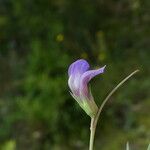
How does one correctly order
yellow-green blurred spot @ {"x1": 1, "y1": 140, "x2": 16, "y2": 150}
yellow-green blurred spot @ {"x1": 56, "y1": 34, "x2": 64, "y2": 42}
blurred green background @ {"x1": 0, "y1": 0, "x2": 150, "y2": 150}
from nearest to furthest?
yellow-green blurred spot @ {"x1": 1, "y1": 140, "x2": 16, "y2": 150}, blurred green background @ {"x1": 0, "y1": 0, "x2": 150, "y2": 150}, yellow-green blurred spot @ {"x1": 56, "y1": 34, "x2": 64, "y2": 42}

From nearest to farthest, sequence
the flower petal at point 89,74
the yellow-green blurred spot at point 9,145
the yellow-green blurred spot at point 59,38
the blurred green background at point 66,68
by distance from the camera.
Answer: the flower petal at point 89,74
the yellow-green blurred spot at point 9,145
the blurred green background at point 66,68
the yellow-green blurred spot at point 59,38

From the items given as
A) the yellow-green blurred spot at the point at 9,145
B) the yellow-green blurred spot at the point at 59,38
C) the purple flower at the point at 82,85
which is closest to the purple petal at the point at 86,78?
the purple flower at the point at 82,85

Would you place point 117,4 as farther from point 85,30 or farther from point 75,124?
point 75,124

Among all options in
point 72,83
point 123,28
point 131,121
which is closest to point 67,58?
point 131,121

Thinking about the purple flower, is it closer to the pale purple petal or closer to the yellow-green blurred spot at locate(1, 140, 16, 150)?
the pale purple petal

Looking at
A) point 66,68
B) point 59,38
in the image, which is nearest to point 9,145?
point 66,68

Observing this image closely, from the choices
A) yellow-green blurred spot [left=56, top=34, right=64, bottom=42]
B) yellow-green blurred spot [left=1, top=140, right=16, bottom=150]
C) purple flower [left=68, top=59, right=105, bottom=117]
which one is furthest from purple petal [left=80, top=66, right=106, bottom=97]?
yellow-green blurred spot [left=56, top=34, right=64, bottom=42]

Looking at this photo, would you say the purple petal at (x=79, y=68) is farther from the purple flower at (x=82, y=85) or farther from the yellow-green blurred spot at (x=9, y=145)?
the yellow-green blurred spot at (x=9, y=145)

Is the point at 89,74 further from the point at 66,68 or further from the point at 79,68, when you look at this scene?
the point at 66,68
